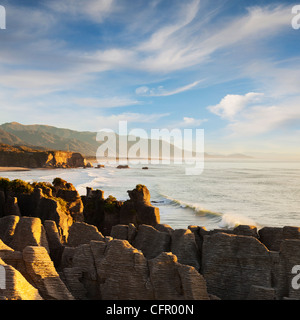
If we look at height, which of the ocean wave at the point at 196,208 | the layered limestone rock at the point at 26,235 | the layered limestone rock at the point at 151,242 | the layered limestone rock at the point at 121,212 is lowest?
the ocean wave at the point at 196,208

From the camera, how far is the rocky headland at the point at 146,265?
364 inches

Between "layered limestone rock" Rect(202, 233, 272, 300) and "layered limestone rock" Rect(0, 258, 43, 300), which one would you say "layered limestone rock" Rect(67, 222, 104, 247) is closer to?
"layered limestone rock" Rect(202, 233, 272, 300)

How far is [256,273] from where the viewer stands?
11172 mm

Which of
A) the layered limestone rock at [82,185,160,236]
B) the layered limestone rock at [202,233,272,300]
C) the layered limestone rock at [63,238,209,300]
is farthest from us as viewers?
the layered limestone rock at [82,185,160,236]

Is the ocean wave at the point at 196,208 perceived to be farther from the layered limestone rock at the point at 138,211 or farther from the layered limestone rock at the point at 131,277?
the layered limestone rock at the point at 131,277

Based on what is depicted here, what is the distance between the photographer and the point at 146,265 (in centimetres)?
1011

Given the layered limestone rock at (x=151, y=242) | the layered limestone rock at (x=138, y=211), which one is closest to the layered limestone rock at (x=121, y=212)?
the layered limestone rock at (x=138, y=211)

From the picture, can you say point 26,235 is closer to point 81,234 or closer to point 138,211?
point 81,234

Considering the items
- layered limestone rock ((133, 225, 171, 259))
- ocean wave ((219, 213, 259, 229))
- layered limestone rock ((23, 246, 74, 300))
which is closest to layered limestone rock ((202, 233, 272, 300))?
layered limestone rock ((133, 225, 171, 259))

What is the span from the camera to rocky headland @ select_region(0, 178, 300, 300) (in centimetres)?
926

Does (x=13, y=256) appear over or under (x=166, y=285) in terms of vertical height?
over

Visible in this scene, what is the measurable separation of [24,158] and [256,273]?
206 metres
